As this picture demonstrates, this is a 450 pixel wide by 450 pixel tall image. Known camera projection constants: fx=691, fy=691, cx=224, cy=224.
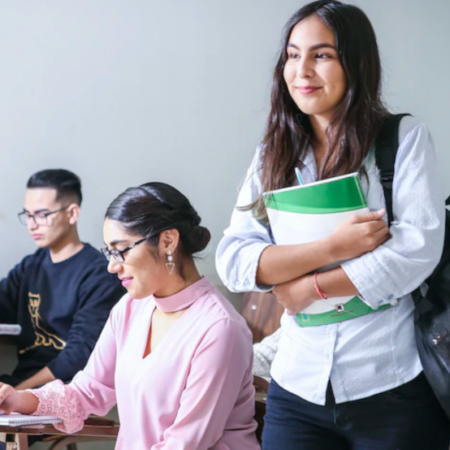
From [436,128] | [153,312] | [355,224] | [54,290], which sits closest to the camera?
[355,224]

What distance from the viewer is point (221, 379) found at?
4.87 feet

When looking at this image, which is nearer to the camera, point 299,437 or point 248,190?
point 299,437

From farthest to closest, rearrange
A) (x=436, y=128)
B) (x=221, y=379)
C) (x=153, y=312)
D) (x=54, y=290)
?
1. (x=436, y=128)
2. (x=54, y=290)
3. (x=153, y=312)
4. (x=221, y=379)

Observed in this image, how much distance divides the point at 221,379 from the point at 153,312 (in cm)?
29

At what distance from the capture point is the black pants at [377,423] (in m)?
1.05

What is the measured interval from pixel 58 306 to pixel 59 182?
1.63ft

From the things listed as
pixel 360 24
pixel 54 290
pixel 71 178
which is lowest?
pixel 54 290

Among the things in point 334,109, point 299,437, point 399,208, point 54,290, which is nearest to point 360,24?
point 334,109

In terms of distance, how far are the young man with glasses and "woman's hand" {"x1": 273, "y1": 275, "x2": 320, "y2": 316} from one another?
1.40 metres

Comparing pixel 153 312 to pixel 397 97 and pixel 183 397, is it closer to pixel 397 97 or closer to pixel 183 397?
pixel 183 397

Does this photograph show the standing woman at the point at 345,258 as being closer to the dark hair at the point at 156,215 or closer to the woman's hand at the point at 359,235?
the woman's hand at the point at 359,235

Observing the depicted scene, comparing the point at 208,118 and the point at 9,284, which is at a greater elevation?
the point at 208,118

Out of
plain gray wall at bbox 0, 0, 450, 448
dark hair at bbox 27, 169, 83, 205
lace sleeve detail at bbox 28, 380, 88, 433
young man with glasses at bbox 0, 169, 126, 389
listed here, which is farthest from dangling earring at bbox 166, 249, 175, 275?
plain gray wall at bbox 0, 0, 450, 448

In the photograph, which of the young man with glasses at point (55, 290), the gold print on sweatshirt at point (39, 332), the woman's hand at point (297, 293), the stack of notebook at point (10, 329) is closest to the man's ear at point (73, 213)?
the young man with glasses at point (55, 290)
